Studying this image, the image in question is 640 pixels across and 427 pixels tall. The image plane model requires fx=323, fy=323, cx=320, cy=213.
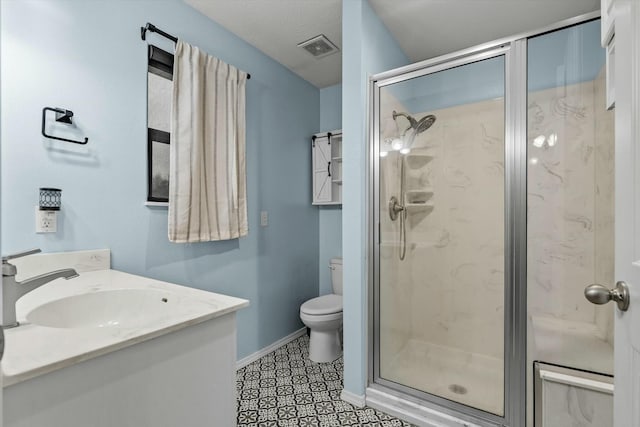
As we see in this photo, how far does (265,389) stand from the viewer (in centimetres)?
200

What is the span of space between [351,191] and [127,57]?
54.6 inches

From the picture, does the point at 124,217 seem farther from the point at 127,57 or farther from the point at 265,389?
the point at 265,389

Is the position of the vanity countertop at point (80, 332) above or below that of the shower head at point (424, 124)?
below

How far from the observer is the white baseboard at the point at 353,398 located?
182cm

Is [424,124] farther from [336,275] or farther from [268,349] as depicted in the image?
[268,349]

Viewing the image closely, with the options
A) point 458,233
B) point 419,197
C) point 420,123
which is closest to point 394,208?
point 419,197

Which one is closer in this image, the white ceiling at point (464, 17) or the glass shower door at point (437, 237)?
the glass shower door at point (437, 237)

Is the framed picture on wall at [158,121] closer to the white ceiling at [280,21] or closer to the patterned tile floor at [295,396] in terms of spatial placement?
the white ceiling at [280,21]

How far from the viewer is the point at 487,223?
1.73m

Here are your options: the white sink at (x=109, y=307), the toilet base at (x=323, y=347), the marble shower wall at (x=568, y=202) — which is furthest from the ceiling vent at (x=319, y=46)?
the toilet base at (x=323, y=347)

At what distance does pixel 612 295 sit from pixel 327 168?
239cm

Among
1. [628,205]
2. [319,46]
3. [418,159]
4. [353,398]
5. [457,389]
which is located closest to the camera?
[628,205]

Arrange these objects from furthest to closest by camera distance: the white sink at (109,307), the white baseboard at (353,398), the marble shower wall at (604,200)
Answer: the white baseboard at (353,398) → the marble shower wall at (604,200) → the white sink at (109,307)

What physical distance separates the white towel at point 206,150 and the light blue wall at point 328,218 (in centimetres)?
103
